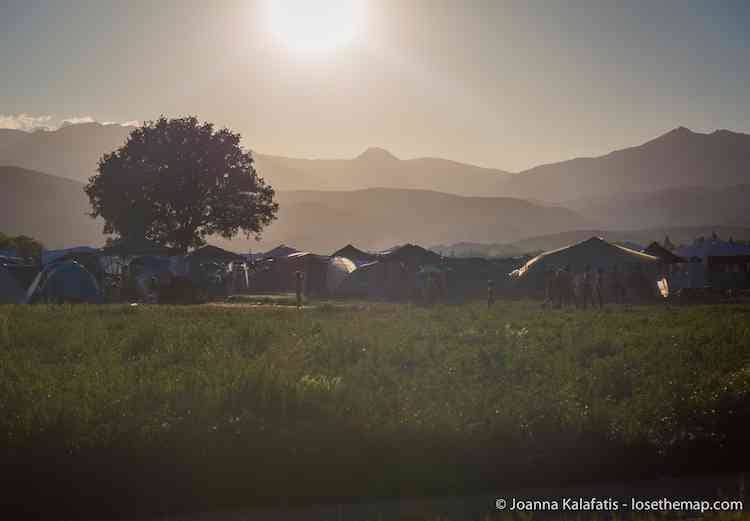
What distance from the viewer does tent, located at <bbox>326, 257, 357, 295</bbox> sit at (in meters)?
48.4

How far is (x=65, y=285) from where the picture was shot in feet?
120

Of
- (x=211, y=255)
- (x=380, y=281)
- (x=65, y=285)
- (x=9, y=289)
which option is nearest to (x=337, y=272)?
(x=380, y=281)

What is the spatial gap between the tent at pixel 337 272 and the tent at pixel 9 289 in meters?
18.5

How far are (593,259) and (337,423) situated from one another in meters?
32.7

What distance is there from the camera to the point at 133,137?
64750 millimetres

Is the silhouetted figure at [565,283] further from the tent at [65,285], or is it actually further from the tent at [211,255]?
the tent at [211,255]

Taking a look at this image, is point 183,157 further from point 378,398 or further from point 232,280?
point 378,398

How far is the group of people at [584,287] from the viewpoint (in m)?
33.7

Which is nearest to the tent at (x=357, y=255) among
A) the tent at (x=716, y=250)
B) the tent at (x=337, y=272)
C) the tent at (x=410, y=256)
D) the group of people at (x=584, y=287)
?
the tent at (x=337, y=272)

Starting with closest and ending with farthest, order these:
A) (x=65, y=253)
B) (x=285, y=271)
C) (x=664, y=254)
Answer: (x=664, y=254) < (x=65, y=253) < (x=285, y=271)

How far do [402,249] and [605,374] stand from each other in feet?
117

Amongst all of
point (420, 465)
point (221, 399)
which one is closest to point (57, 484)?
point (221, 399)

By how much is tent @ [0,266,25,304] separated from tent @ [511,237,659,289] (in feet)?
86.6

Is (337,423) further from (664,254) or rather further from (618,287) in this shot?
(664,254)
